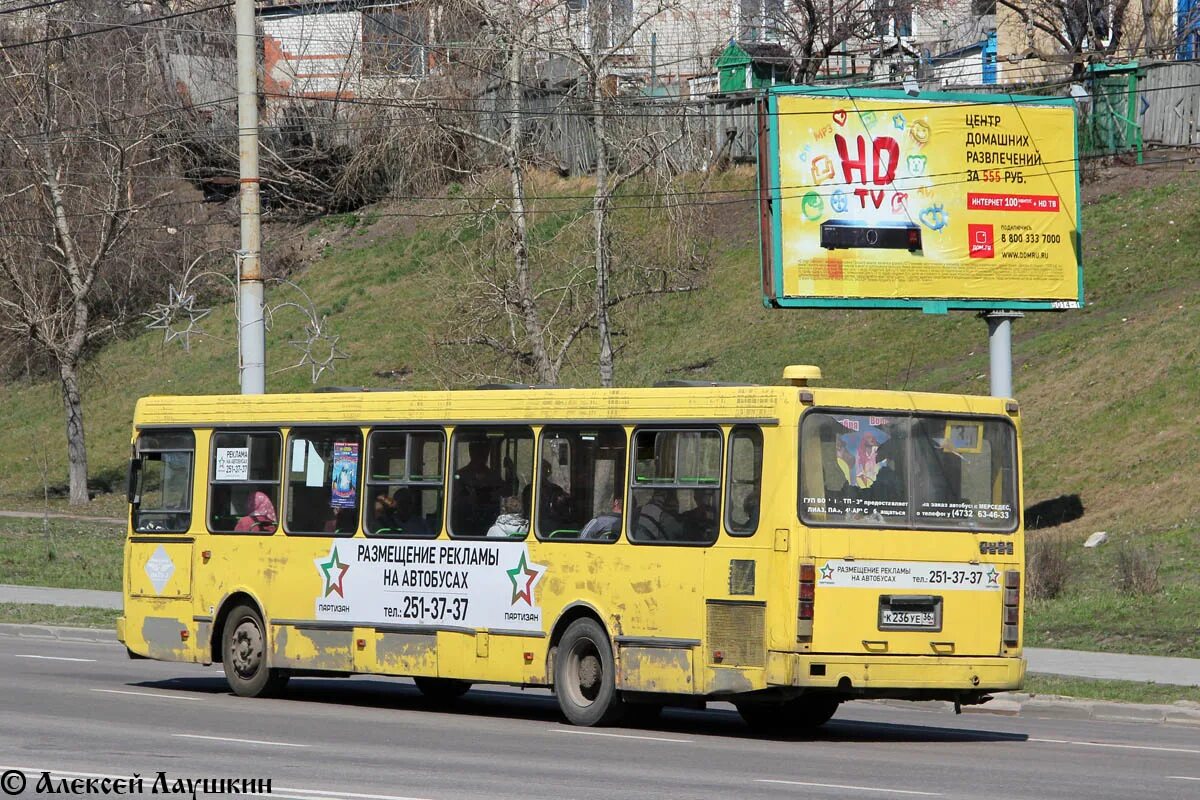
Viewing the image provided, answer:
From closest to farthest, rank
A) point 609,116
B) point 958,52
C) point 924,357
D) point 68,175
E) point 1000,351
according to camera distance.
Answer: point 1000,351
point 609,116
point 924,357
point 68,175
point 958,52

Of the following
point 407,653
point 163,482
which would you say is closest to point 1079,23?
point 163,482

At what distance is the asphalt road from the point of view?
406 inches

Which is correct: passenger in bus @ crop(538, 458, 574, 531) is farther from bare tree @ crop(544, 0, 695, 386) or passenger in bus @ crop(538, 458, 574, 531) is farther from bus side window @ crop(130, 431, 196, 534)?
bare tree @ crop(544, 0, 695, 386)

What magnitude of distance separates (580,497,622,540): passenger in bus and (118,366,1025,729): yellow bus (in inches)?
1.1

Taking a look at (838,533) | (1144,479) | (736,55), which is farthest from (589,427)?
(736,55)

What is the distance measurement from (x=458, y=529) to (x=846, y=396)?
3750 mm

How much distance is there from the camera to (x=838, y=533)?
13.2 m

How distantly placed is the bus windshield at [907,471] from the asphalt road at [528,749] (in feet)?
5.68

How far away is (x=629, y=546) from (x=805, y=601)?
1688 millimetres

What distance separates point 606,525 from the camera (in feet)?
46.6

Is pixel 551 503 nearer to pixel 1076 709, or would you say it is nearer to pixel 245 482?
pixel 245 482

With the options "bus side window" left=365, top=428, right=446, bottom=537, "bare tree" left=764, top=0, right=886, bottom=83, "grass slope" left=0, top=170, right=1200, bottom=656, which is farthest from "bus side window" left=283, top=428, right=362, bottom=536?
"bare tree" left=764, top=0, right=886, bottom=83

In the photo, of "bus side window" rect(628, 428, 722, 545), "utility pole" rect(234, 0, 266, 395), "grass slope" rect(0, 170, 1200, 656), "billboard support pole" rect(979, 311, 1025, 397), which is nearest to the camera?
"bus side window" rect(628, 428, 722, 545)

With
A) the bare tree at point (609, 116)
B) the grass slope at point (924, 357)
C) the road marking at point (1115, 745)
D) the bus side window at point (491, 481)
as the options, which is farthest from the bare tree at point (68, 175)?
the road marking at point (1115, 745)
